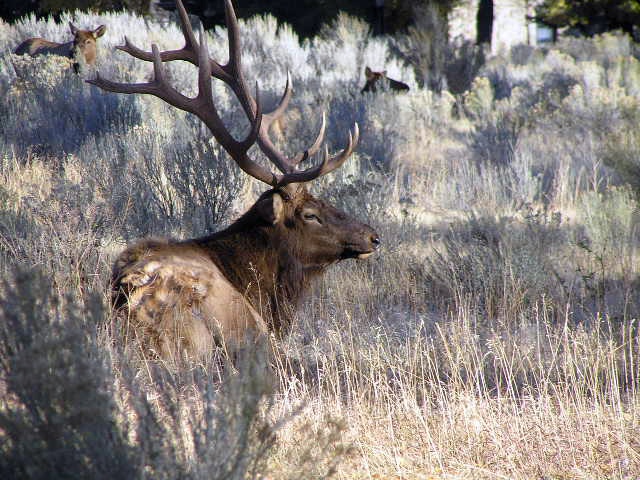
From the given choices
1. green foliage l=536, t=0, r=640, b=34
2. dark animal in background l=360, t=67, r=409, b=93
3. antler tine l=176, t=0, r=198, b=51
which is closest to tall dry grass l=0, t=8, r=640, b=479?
dark animal in background l=360, t=67, r=409, b=93

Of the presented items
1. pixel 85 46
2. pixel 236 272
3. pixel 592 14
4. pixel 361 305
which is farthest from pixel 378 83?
pixel 592 14

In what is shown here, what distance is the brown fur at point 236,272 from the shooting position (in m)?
4.35

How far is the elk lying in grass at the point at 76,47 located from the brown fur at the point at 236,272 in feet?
29.7

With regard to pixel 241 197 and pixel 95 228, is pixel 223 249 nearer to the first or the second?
pixel 95 228

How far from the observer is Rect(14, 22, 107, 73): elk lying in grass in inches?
556

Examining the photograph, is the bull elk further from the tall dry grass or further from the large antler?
the tall dry grass

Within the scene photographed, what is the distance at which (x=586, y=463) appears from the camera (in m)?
3.46

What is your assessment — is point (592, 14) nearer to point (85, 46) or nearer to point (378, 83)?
point (378, 83)

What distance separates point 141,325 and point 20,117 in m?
7.27

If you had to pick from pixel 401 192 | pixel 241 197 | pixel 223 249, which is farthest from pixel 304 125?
pixel 223 249

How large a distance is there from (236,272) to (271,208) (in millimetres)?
474

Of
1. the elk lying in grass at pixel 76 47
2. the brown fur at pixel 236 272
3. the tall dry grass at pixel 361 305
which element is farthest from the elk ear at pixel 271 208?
the elk lying in grass at pixel 76 47

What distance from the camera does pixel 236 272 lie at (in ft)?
16.6

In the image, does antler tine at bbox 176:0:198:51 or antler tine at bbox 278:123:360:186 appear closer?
antler tine at bbox 278:123:360:186
